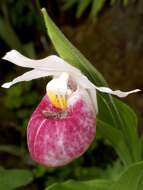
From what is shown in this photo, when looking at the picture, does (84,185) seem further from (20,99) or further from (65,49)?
(20,99)

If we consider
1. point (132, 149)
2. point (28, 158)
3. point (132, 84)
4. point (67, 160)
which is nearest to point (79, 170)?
point (28, 158)

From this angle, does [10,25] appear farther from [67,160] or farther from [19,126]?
[67,160]

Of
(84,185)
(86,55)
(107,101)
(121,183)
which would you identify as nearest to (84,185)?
(84,185)

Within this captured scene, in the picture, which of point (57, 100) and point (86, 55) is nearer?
point (57, 100)

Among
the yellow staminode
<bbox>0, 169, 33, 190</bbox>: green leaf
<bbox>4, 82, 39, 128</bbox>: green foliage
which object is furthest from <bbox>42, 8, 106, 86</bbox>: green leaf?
<bbox>4, 82, 39, 128</bbox>: green foliage

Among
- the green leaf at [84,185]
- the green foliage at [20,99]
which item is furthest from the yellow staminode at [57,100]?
the green foliage at [20,99]

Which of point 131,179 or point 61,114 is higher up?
point 61,114

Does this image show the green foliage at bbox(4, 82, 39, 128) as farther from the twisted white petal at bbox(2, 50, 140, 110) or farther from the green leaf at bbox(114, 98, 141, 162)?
the twisted white petal at bbox(2, 50, 140, 110)
